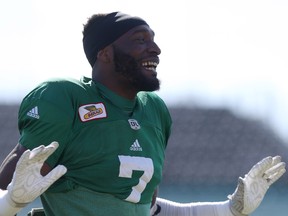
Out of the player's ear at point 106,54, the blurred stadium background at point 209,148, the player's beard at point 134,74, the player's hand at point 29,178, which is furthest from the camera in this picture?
Answer: the blurred stadium background at point 209,148

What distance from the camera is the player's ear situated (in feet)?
11.7

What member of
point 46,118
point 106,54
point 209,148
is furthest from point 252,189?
point 209,148

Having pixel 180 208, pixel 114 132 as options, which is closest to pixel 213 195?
pixel 180 208

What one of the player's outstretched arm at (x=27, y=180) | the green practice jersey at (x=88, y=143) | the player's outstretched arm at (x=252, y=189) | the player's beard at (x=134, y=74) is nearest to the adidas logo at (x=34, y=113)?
the green practice jersey at (x=88, y=143)

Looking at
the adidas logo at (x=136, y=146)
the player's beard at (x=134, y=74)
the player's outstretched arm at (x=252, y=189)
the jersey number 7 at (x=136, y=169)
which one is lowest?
the player's outstretched arm at (x=252, y=189)

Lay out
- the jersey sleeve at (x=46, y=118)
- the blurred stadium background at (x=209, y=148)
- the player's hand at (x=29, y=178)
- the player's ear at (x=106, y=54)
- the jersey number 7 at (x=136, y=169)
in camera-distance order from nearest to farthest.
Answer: the player's hand at (x=29, y=178)
the jersey sleeve at (x=46, y=118)
the jersey number 7 at (x=136, y=169)
the player's ear at (x=106, y=54)
the blurred stadium background at (x=209, y=148)

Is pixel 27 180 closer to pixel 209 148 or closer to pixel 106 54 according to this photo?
pixel 106 54

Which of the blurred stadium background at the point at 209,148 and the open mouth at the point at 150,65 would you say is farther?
the blurred stadium background at the point at 209,148

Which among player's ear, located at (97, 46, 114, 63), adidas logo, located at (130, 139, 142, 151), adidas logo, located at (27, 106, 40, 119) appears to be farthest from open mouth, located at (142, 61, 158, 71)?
adidas logo, located at (27, 106, 40, 119)

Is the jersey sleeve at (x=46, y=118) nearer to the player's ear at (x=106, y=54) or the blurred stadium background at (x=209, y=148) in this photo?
the player's ear at (x=106, y=54)

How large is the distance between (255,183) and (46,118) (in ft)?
2.98

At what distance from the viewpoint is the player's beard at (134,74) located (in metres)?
3.46

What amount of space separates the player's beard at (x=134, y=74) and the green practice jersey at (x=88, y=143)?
112 millimetres

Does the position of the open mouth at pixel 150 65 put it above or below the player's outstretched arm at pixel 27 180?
above
